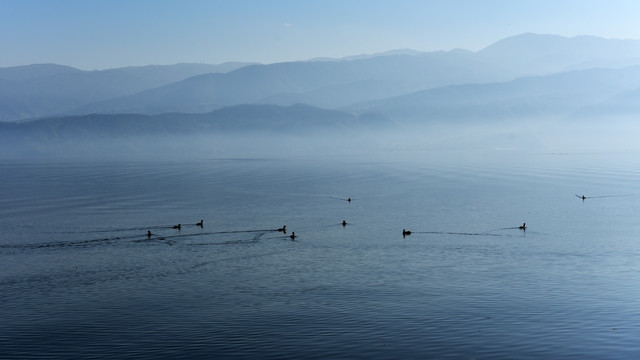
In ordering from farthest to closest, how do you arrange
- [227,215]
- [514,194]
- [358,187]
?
[358,187], [514,194], [227,215]

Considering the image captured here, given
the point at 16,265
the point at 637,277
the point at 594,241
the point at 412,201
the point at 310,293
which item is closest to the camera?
the point at 310,293

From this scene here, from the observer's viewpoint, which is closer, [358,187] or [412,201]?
[412,201]

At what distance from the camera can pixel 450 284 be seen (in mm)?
66250

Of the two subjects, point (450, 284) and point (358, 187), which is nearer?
point (450, 284)

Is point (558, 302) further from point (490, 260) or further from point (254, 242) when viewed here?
point (254, 242)

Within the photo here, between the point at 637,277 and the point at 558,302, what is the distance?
1571cm

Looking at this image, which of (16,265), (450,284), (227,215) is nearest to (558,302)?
(450,284)

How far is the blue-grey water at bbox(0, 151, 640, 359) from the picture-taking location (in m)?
49.0

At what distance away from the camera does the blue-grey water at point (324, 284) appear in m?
49.0

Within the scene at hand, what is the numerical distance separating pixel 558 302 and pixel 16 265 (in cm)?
6541

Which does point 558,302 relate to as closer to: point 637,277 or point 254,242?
point 637,277

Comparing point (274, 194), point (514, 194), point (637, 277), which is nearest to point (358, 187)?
point (274, 194)

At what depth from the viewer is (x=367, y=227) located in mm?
110750

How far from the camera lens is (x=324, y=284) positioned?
67375 millimetres
